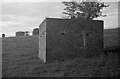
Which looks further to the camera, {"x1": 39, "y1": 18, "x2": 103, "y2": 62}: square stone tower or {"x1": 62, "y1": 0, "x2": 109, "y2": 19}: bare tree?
{"x1": 62, "y1": 0, "x2": 109, "y2": 19}: bare tree

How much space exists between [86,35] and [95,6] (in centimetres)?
779

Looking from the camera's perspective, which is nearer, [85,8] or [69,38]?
[69,38]

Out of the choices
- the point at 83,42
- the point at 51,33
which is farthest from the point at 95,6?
the point at 51,33

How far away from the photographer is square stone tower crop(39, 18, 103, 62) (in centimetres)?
1374

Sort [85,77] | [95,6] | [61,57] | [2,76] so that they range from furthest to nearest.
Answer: [95,6] < [61,57] < [2,76] < [85,77]

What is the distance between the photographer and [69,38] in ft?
46.8

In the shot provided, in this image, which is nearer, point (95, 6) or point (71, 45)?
point (71, 45)

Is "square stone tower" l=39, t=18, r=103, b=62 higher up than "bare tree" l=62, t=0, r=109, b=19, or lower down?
lower down

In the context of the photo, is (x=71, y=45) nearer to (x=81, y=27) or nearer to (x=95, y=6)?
(x=81, y=27)

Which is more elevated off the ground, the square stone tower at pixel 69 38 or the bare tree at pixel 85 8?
the bare tree at pixel 85 8

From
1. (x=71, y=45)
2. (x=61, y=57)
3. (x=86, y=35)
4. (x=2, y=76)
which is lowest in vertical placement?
(x=2, y=76)

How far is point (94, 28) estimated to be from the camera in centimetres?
1539

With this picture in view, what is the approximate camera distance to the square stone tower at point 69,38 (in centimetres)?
1374

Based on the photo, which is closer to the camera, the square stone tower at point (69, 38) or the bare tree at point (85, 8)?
the square stone tower at point (69, 38)
